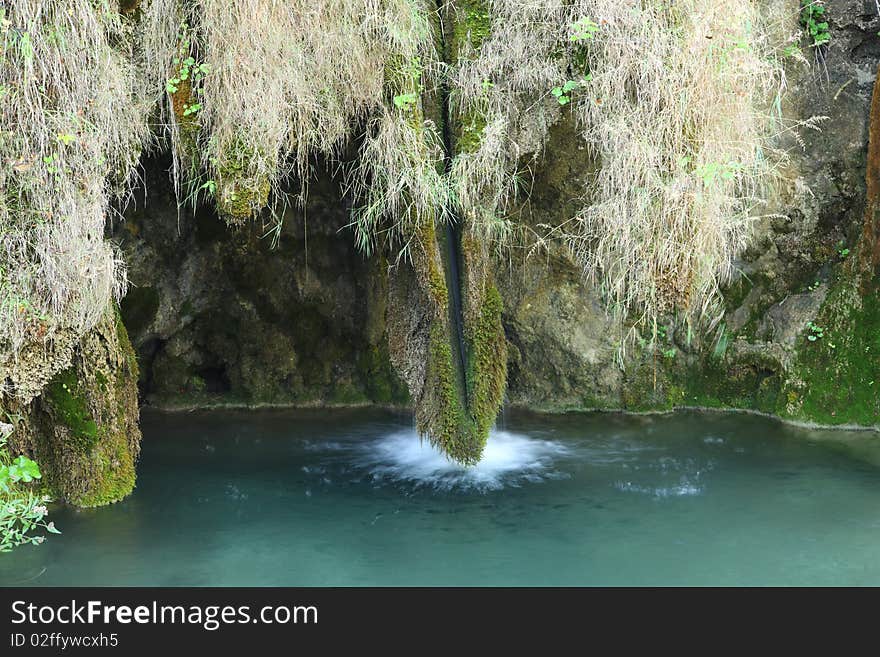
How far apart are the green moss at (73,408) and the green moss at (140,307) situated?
2386mm

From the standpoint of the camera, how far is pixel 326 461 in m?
6.79

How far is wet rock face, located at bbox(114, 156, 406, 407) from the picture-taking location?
7.84m

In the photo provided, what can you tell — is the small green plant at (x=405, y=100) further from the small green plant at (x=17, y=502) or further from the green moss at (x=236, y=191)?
the small green plant at (x=17, y=502)

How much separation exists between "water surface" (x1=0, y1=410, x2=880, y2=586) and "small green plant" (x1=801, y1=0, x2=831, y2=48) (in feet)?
10.1

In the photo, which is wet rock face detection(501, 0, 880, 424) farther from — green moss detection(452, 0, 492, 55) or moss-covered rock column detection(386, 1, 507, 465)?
moss-covered rock column detection(386, 1, 507, 465)

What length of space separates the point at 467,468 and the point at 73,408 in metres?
2.59

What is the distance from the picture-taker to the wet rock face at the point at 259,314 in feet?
25.7

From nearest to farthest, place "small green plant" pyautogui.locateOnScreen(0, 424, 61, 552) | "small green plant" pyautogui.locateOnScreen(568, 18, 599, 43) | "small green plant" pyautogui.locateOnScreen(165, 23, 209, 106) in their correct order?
"small green plant" pyautogui.locateOnScreen(0, 424, 61, 552) → "small green plant" pyautogui.locateOnScreen(165, 23, 209, 106) → "small green plant" pyautogui.locateOnScreen(568, 18, 599, 43)

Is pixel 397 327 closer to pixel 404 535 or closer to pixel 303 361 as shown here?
pixel 404 535

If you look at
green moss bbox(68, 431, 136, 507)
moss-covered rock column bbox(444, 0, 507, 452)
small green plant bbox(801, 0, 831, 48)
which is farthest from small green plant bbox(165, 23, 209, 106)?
small green plant bbox(801, 0, 831, 48)

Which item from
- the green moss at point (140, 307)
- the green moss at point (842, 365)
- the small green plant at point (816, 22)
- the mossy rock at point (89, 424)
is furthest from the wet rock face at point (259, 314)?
the small green plant at point (816, 22)

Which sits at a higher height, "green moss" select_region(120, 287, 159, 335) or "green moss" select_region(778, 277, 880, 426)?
"green moss" select_region(120, 287, 159, 335)

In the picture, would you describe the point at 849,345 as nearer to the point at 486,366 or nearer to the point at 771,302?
the point at 771,302

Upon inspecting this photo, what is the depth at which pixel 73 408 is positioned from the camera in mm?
5375
